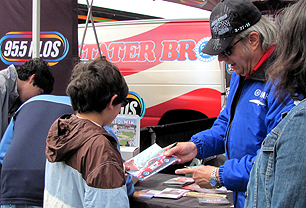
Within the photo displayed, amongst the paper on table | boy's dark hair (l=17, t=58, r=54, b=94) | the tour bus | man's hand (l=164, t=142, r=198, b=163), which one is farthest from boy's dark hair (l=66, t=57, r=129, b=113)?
the tour bus

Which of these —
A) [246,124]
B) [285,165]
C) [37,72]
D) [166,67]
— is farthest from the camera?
[166,67]

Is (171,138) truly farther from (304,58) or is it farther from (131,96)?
(304,58)

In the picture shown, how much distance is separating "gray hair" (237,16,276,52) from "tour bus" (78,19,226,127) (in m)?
3.09

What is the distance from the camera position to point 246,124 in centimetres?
154

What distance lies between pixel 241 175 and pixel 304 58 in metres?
0.82

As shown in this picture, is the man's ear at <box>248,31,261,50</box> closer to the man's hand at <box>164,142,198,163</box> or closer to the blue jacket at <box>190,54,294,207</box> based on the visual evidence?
the blue jacket at <box>190,54,294,207</box>

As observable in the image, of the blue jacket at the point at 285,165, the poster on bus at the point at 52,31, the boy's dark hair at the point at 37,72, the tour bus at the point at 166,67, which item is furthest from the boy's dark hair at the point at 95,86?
the tour bus at the point at 166,67

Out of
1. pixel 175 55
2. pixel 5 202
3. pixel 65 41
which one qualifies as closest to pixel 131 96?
pixel 175 55

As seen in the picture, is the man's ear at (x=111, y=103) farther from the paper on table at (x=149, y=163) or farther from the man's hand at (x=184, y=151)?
the man's hand at (x=184, y=151)

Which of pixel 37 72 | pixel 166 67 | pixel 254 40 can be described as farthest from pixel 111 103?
pixel 166 67

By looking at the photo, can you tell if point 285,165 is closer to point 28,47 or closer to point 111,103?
point 111,103

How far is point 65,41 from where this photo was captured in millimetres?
3281

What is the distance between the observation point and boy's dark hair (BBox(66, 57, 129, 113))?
4.71 feet

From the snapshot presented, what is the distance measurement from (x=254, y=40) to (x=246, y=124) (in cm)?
48
